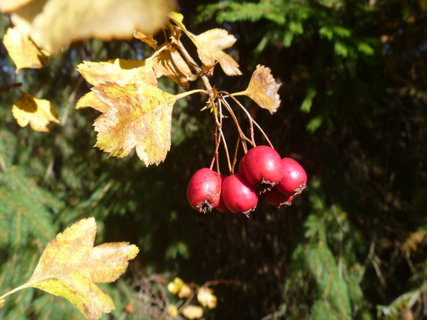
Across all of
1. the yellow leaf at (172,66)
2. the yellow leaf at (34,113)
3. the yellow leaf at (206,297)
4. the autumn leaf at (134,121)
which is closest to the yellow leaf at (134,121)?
the autumn leaf at (134,121)

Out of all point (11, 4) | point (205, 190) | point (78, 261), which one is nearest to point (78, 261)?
point (78, 261)

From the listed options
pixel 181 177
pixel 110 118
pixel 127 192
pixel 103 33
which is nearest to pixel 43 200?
pixel 127 192

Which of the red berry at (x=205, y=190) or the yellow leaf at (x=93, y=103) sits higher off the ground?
the yellow leaf at (x=93, y=103)

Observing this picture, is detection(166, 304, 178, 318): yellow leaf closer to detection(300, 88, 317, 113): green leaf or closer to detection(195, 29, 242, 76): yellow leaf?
detection(300, 88, 317, 113): green leaf

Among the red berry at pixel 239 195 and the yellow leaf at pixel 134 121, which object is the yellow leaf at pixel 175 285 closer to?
the red berry at pixel 239 195

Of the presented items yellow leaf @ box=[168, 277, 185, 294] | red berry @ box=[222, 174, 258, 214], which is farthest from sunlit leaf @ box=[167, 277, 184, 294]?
red berry @ box=[222, 174, 258, 214]

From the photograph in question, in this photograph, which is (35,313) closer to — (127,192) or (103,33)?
(127,192)

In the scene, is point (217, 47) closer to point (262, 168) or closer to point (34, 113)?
point (262, 168)
